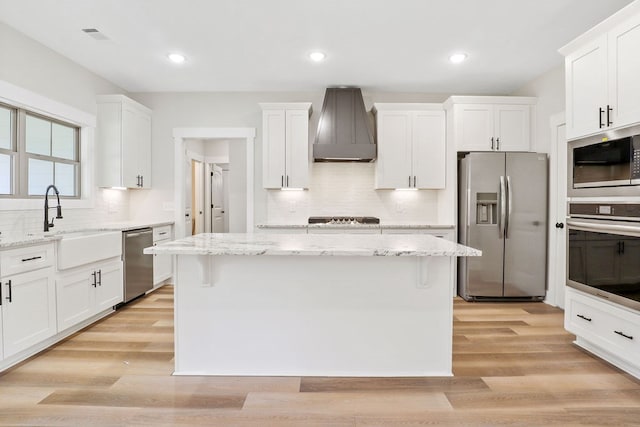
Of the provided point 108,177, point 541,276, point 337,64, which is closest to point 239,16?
point 337,64

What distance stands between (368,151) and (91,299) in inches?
129

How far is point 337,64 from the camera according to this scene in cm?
381

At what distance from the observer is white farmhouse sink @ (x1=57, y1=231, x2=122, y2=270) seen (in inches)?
111

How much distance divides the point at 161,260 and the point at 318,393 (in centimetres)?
323

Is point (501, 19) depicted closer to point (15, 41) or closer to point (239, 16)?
point (239, 16)

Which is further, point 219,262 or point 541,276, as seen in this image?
point 541,276

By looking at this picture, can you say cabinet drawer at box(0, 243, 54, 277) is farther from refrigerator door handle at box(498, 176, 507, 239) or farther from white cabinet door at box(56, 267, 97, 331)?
refrigerator door handle at box(498, 176, 507, 239)

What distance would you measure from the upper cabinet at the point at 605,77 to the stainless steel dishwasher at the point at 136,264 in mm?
4215

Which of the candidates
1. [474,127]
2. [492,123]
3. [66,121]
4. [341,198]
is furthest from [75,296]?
[492,123]

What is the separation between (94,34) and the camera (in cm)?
314

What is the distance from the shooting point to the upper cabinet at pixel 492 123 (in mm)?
4223

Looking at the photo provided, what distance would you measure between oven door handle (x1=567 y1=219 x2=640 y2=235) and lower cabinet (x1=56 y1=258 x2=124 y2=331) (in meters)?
4.05

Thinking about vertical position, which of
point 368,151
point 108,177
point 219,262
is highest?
point 368,151

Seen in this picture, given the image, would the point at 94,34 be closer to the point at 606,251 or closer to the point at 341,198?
the point at 341,198
